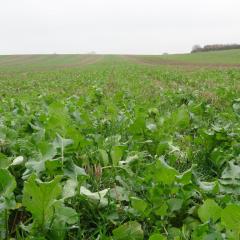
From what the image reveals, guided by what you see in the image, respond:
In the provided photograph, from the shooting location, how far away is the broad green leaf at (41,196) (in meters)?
1.81

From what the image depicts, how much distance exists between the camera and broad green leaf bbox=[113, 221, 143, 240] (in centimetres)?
199

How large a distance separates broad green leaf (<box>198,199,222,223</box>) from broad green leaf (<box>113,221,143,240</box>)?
28 cm

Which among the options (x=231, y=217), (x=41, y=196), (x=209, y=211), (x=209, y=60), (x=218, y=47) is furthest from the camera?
(x=218, y=47)

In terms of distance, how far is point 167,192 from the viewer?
7.32 ft

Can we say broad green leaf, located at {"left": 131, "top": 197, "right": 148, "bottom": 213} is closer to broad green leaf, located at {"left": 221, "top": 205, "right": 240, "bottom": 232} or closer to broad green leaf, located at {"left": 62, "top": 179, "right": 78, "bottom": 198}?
broad green leaf, located at {"left": 62, "top": 179, "right": 78, "bottom": 198}

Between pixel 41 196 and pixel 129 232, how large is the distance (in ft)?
1.40

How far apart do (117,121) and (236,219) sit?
2.79m

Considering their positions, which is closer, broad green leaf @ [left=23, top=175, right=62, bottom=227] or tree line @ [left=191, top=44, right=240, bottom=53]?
broad green leaf @ [left=23, top=175, right=62, bottom=227]

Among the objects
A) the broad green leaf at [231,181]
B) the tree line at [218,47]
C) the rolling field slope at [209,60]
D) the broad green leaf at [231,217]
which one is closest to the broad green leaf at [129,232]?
the broad green leaf at [231,217]

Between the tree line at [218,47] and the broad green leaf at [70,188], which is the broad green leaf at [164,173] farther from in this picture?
the tree line at [218,47]

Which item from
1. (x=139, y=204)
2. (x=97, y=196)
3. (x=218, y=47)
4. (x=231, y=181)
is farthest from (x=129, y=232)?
(x=218, y=47)

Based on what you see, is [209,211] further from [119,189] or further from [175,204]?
[119,189]

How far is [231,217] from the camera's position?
5.63 ft

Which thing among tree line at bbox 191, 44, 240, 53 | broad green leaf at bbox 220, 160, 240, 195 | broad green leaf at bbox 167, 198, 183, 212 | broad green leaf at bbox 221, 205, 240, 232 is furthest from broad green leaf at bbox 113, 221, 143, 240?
tree line at bbox 191, 44, 240, 53
